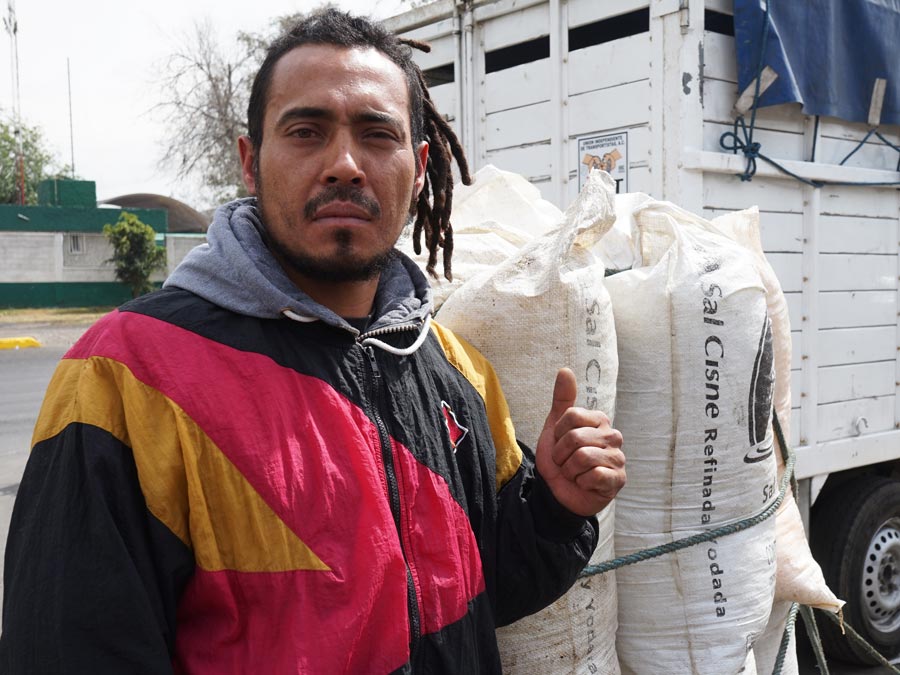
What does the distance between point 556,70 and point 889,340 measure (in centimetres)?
183

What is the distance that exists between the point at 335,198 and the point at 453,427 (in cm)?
46

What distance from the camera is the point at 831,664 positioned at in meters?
4.00

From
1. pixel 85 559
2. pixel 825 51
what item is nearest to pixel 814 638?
pixel 825 51

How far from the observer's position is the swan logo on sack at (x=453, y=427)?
5.19ft

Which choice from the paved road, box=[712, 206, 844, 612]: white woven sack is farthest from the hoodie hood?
the paved road

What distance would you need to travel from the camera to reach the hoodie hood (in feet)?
4.49

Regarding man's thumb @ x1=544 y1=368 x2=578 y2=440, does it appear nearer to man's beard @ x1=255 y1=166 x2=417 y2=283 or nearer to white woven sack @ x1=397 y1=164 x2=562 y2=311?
man's beard @ x1=255 y1=166 x2=417 y2=283

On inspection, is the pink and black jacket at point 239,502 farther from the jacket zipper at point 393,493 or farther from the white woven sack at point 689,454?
the white woven sack at point 689,454

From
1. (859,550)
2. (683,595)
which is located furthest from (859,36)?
(683,595)

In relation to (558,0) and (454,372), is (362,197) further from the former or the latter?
(558,0)

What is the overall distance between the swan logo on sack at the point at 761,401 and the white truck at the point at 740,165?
2.91 feet

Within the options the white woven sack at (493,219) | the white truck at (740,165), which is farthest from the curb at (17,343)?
the white woven sack at (493,219)

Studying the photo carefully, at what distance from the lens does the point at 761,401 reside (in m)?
2.21

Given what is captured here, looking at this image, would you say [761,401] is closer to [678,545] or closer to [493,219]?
[678,545]
